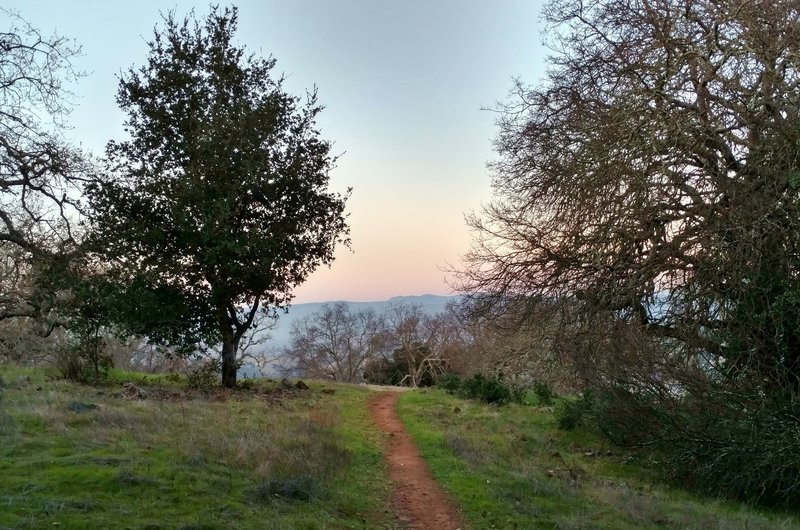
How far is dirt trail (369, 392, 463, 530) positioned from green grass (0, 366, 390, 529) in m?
0.27

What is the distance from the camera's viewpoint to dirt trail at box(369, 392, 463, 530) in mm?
7477

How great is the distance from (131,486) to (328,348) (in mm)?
49037

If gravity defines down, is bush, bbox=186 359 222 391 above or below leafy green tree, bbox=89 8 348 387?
below

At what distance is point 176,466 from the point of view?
7465 mm

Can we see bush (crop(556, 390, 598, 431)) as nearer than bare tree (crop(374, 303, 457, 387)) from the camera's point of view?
Yes

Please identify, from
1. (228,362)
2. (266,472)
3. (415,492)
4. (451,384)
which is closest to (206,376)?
(228,362)

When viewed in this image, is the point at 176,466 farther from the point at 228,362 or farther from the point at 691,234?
the point at 228,362

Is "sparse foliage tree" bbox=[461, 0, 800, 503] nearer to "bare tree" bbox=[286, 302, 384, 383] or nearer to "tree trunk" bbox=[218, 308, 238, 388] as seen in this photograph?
"tree trunk" bbox=[218, 308, 238, 388]

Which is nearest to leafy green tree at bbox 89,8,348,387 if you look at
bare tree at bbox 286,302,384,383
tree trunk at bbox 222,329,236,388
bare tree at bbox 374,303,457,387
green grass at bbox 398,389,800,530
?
tree trunk at bbox 222,329,236,388

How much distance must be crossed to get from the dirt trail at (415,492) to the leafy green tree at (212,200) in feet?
24.6

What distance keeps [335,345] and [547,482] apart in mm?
46540

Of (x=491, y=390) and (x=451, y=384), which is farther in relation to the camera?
(x=451, y=384)

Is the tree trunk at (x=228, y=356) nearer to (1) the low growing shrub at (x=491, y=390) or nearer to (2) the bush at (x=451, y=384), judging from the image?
(1) the low growing shrub at (x=491, y=390)

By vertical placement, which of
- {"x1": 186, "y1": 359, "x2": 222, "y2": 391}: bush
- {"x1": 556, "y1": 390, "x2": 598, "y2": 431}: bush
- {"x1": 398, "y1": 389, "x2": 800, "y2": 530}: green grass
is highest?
{"x1": 186, "y1": 359, "x2": 222, "y2": 391}: bush
